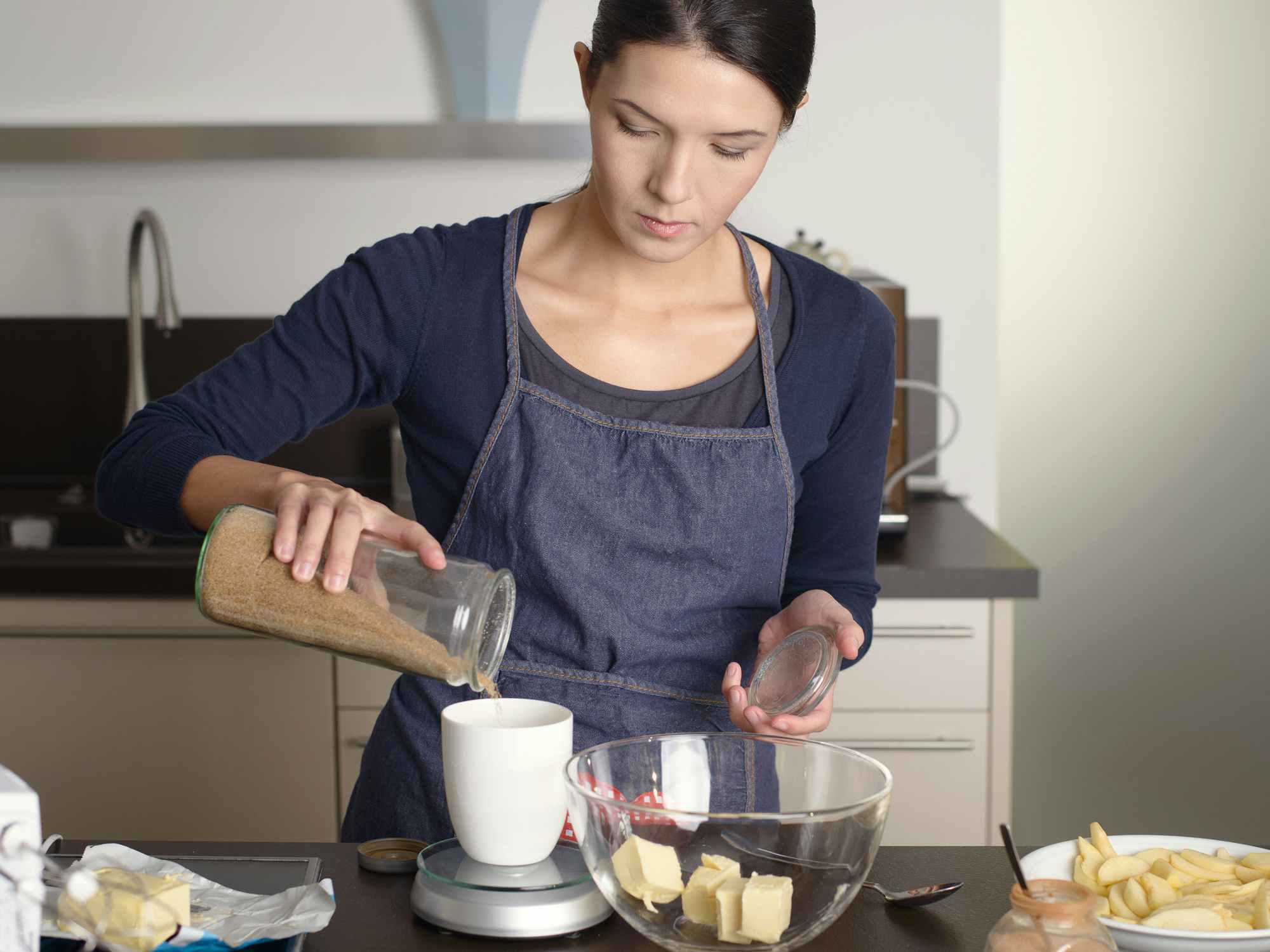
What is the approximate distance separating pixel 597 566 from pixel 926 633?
3.02 ft

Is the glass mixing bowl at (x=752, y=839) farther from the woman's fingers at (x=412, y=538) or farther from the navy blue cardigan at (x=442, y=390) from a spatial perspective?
the navy blue cardigan at (x=442, y=390)

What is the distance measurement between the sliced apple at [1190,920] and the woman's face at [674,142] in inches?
25.4

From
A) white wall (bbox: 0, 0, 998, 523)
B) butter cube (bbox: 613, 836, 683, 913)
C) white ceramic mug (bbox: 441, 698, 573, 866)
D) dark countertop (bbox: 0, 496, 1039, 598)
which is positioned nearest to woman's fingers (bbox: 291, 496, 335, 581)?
white ceramic mug (bbox: 441, 698, 573, 866)

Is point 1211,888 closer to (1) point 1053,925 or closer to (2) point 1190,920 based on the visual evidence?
(2) point 1190,920

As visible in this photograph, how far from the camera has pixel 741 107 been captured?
1080 millimetres

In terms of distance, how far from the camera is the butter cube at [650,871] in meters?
0.74

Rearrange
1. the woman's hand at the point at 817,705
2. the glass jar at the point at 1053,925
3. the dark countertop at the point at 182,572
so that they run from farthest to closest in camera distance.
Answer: the dark countertop at the point at 182,572 → the woman's hand at the point at 817,705 → the glass jar at the point at 1053,925

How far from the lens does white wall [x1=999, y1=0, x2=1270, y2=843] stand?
2.54m

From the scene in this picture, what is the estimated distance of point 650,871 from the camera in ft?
2.43

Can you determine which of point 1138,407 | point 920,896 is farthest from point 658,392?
point 1138,407

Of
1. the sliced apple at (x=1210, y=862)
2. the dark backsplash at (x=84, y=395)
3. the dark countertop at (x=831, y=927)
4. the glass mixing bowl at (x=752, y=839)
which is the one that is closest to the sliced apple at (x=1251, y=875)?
the sliced apple at (x=1210, y=862)

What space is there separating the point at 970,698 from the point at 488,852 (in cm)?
135

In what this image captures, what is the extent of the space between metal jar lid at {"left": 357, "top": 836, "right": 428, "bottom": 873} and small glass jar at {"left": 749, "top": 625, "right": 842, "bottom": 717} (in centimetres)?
28

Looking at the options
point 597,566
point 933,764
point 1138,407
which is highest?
point 1138,407
